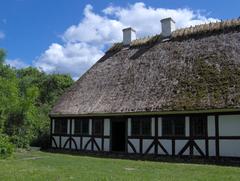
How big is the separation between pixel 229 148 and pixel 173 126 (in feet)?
9.40

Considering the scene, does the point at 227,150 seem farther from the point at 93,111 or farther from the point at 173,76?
the point at 93,111

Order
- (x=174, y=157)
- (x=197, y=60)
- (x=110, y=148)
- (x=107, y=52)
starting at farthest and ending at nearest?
(x=107, y=52), (x=110, y=148), (x=197, y=60), (x=174, y=157)

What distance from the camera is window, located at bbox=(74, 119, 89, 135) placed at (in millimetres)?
21797

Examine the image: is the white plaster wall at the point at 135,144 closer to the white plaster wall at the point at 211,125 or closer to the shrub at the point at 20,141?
the white plaster wall at the point at 211,125

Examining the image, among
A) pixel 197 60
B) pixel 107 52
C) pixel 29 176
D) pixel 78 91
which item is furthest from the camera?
pixel 107 52

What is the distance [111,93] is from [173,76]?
384 cm

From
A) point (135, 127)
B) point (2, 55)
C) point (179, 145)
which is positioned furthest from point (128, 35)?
point (2, 55)

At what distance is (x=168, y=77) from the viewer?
19250 millimetres

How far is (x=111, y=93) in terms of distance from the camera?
21.1 m

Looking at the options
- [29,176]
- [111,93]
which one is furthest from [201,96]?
[29,176]

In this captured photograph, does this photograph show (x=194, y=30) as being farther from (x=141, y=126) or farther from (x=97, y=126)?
(x=97, y=126)

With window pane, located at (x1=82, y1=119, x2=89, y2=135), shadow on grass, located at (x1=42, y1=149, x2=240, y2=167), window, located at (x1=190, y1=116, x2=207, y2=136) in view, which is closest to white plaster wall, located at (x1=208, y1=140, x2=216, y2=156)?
shadow on grass, located at (x1=42, y1=149, x2=240, y2=167)

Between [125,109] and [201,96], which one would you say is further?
[125,109]

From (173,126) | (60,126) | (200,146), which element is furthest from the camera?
(60,126)
